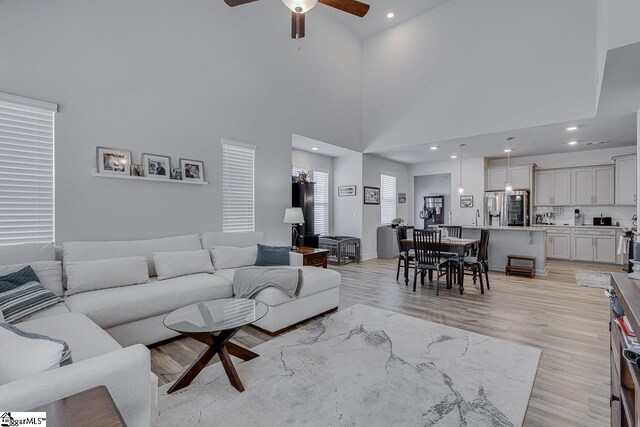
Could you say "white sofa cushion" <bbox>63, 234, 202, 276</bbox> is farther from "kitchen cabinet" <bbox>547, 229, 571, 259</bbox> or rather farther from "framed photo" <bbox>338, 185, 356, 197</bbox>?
"kitchen cabinet" <bbox>547, 229, 571, 259</bbox>

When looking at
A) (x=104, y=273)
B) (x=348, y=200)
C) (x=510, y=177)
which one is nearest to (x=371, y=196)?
(x=348, y=200)

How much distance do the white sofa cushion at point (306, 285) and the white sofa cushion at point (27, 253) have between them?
1577 mm

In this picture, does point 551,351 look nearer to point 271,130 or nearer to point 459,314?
point 459,314

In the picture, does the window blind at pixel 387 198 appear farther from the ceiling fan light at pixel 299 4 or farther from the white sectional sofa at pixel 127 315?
the ceiling fan light at pixel 299 4

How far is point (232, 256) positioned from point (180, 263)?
27.4 inches

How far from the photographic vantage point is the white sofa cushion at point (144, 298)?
2.48m

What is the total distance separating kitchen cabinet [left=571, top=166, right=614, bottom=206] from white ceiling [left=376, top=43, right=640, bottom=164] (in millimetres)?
547

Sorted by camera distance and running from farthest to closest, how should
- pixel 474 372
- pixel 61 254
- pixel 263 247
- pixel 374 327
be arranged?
1. pixel 263 247
2. pixel 374 327
3. pixel 61 254
4. pixel 474 372

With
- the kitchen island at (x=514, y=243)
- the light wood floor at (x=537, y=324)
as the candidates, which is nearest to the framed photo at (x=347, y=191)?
the light wood floor at (x=537, y=324)

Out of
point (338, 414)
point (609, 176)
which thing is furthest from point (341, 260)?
point (609, 176)

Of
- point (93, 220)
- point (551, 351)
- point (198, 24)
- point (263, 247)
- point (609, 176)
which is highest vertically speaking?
point (198, 24)

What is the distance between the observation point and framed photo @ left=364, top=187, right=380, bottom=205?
301 inches

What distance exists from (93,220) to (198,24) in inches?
119

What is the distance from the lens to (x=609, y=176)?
22.4 feet
